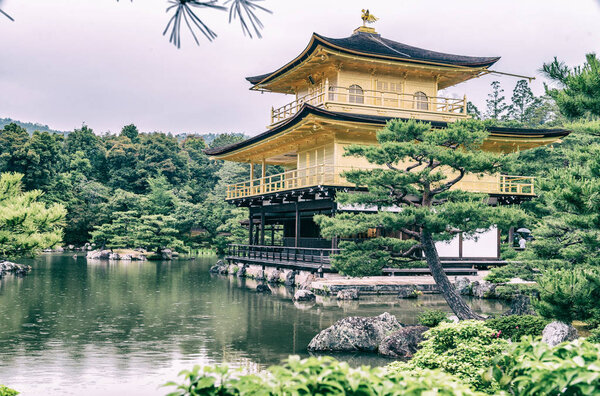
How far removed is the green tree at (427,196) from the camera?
11.7m

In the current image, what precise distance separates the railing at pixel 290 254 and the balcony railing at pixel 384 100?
19.6 feet

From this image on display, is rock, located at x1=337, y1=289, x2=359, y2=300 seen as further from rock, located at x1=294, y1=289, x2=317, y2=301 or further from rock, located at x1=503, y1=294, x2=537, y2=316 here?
rock, located at x1=503, y1=294, x2=537, y2=316

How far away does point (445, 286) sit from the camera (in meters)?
11.7

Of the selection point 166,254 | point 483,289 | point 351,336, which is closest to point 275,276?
point 483,289

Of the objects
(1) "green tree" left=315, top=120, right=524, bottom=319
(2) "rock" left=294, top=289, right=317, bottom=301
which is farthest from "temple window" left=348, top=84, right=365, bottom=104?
(1) "green tree" left=315, top=120, right=524, bottom=319

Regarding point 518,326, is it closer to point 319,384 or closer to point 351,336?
point 351,336

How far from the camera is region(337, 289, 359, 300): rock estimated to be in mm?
18000

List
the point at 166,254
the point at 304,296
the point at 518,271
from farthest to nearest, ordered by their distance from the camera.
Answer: the point at 166,254 < the point at 304,296 < the point at 518,271

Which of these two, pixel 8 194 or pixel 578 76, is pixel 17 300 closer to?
pixel 8 194

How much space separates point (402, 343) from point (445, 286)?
7.15ft

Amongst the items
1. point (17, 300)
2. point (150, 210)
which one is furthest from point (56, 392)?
point (150, 210)

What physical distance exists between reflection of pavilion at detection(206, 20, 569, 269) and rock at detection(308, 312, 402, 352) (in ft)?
30.9

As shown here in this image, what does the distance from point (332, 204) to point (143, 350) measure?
11884 mm

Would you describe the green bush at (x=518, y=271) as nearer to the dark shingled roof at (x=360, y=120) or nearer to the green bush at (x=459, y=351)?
the green bush at (x=459, y=351)
